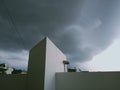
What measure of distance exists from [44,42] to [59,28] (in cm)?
201

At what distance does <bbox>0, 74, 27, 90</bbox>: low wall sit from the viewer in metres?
7.83

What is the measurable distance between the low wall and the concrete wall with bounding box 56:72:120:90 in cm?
284

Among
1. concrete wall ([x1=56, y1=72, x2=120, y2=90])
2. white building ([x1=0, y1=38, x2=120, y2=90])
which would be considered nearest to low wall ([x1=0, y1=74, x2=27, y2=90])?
white building ([x1=0, y1=38, x2=120, y2=90])

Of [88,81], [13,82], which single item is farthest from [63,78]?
[13,82]

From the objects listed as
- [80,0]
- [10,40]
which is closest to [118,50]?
[80,0]

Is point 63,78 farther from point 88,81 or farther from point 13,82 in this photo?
point 13,82

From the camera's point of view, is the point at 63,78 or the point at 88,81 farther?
the point at 63,78

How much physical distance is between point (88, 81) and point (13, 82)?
545 cm

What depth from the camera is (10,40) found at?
8133mm

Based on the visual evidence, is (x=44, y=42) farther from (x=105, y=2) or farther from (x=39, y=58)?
(x=105, y=2)

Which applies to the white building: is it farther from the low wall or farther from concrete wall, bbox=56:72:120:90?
the low wall

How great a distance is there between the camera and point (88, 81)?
588 cm

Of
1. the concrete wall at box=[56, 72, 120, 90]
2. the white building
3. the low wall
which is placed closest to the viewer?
Answer: the white building

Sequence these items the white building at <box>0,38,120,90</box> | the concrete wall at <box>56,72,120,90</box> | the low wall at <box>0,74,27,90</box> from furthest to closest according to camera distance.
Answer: the low wall at <box>0,74,27,90</box>, the concrete wall at <box>56,72,120,90</box>, the white building at <box>0,38,120,90</box>
